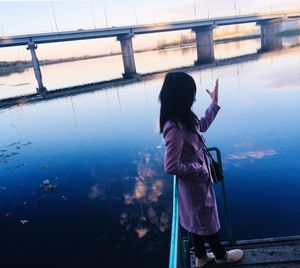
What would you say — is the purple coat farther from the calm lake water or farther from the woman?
the calm lake water

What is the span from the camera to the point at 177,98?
2826mm

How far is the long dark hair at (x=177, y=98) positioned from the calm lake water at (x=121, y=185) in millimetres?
3901

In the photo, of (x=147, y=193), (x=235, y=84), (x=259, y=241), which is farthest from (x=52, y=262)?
(x=235, y=84)

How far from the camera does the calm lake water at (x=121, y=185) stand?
6500 mm

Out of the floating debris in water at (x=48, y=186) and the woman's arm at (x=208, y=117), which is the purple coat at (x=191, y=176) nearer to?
the woman's arm at (x=208, y=117)

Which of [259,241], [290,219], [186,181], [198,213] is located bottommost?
[290,219]

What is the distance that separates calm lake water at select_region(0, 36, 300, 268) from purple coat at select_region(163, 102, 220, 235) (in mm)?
3046

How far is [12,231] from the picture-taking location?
755cm

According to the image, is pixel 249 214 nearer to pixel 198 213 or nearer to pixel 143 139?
pixel 198 213

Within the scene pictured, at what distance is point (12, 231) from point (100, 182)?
2811mm

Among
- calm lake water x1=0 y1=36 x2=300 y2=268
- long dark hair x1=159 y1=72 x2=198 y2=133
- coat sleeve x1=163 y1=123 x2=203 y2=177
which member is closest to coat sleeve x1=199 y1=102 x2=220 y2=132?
A: long dark hair x1=159 y1=72 x2=198 y2=133

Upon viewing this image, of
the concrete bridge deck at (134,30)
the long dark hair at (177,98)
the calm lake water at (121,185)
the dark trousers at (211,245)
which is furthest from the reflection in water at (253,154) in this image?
the concrete bridge deck at (134,30)

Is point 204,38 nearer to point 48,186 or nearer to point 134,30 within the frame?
point 134,30

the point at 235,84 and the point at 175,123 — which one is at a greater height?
the point at 175,123
